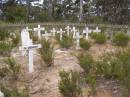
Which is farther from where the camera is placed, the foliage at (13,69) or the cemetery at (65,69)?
the foliage at (13,69)

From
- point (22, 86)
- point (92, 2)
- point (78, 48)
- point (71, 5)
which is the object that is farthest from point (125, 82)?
point (71, 5)

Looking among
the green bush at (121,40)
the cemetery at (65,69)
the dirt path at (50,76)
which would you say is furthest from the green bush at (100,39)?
Answer: the dirt path at (50,76)

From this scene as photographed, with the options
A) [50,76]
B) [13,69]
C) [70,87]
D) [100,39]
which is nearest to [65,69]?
[50,76]

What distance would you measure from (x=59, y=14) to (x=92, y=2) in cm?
359

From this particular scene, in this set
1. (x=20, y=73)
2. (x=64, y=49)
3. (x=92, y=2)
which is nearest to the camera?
(x=20, y=73)

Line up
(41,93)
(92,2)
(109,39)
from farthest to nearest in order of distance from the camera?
1. (92,2)
2. (109,39)
3. (41,93)

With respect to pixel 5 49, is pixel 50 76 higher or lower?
lower

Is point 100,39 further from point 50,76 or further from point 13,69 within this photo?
point 13,69

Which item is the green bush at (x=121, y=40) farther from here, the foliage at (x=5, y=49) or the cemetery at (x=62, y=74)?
the foliage at (x=5, y=49)

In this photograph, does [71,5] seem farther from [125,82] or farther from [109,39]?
[125,82]

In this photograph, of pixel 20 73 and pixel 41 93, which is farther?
pixel 20 73

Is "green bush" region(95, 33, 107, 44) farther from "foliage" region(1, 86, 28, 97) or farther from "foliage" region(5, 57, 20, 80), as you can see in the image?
"foliage" region(1, 86, 28, 97)

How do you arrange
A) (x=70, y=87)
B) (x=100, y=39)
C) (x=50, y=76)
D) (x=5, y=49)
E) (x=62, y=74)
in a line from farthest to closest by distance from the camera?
(x=100, y=39)
(x=5, y=49)
(x=50, y=76)
(x=62, y=74)
(x=70, y=87)

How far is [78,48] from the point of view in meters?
9.62
